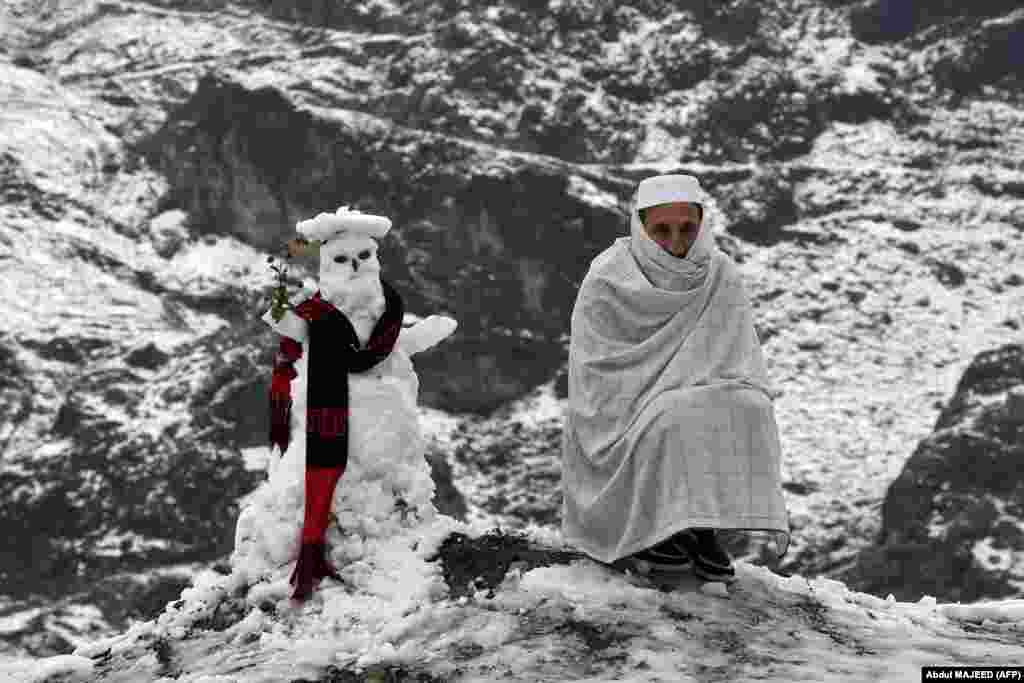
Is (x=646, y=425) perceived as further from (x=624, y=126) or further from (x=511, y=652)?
(x=624, y=126)

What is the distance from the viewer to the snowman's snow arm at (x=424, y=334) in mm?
7645

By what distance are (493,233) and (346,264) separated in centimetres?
2963

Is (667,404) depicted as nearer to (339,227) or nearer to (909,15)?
(339,227)

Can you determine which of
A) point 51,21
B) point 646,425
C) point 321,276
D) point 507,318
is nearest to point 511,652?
point 646,425

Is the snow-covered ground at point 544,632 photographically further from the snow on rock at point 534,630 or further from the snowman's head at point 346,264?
the snowman's head at point 346,264

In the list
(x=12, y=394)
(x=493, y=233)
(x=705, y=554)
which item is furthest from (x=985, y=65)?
(x=705, y=554)

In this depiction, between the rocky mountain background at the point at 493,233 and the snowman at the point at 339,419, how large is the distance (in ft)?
60.6

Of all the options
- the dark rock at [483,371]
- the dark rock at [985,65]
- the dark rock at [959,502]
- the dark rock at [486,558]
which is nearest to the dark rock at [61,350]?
the dark rock at [483,371]

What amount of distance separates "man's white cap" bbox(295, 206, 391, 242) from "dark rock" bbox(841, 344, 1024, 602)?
1848cm

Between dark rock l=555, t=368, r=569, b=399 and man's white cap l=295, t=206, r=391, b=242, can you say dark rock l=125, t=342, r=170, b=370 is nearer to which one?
dark rock l=555, t=368, r=569, b=399

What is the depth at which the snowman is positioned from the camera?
7031 millimetres

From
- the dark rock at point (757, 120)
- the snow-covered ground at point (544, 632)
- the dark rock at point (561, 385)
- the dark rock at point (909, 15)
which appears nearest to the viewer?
the snow-covered ground at point (544, 632)

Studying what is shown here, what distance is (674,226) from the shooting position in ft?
22.0

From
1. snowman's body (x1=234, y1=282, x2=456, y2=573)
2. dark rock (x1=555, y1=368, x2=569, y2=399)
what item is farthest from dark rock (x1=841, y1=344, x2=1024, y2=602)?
snowman's body (x1=234, y1=282, x2=456, y2=573)
